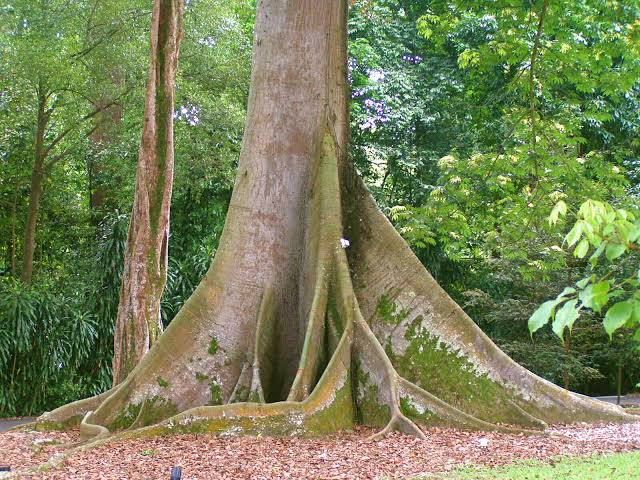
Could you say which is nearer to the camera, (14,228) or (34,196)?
(34,196)

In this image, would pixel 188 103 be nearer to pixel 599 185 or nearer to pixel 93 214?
pixel 93 214

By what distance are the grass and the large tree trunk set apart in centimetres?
726

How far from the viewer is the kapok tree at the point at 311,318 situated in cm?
747

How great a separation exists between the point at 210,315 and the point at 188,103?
1044 cm

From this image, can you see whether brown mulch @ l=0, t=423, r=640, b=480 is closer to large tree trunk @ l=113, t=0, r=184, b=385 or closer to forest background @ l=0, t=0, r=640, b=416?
large tree trunk @ l=113, t=0, r=184, b=385

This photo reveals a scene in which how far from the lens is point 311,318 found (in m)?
7.80

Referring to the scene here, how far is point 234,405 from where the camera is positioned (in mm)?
6895

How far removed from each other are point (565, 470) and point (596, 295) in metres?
4.18

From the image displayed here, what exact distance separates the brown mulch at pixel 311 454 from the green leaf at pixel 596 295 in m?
3.78

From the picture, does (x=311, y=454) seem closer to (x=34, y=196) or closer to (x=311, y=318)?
(x=311, y=318)

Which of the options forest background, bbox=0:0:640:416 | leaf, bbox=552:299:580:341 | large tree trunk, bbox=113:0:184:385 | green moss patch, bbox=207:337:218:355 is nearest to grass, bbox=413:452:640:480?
green moss patch, bbox=207:337:218:355

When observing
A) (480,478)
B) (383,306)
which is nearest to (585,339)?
(383,306)

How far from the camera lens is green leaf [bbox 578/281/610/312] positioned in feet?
6.49

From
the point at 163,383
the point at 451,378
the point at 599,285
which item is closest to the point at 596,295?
the point at 599,285
